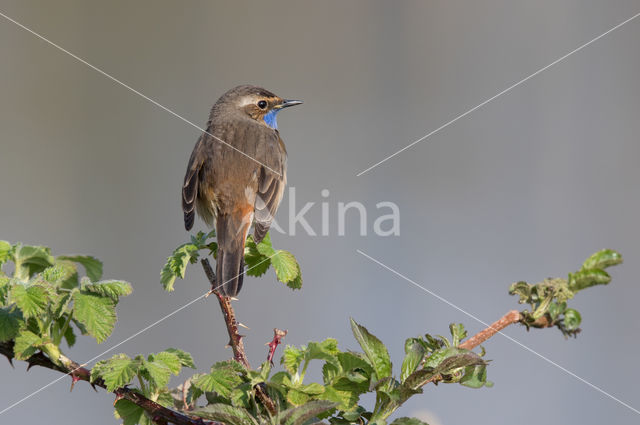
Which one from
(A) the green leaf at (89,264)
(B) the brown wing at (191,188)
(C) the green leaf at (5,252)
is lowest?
(C) the green leaf at (5,252)

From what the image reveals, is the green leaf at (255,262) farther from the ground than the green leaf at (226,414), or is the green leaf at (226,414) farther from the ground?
the green leaf at (255,262)

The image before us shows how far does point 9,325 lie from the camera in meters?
1.15

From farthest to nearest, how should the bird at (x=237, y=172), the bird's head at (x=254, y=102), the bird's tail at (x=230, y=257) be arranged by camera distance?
the bird's head at (x=254, y=102)
the bird at (x=237, y=172)
the bird's tail at (x=230, y=257)

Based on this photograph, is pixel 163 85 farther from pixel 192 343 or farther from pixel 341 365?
pixel 341 365

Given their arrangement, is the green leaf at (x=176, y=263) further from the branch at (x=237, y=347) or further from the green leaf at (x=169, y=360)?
the green leaf at (x=169, y=360)

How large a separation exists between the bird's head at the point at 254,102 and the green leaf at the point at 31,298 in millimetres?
2443

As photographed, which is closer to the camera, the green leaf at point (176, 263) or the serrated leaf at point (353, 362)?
the serrated leaf at point (353, 362)

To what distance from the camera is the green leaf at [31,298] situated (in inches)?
43.3

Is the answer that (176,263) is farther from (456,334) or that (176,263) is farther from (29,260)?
(456,334)

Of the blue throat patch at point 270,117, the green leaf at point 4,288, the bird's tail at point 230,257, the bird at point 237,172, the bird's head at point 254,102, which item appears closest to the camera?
the green leaf at point 4,288

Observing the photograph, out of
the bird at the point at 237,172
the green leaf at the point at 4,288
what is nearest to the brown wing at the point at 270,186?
the bird at the point at 237,172

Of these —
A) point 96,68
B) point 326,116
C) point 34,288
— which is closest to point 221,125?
Answer: point 326,116

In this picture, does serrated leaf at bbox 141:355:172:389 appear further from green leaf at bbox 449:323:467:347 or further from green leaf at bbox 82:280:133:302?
green leaf at bbox 449:323:467:347

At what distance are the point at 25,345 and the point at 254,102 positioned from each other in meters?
2.50
